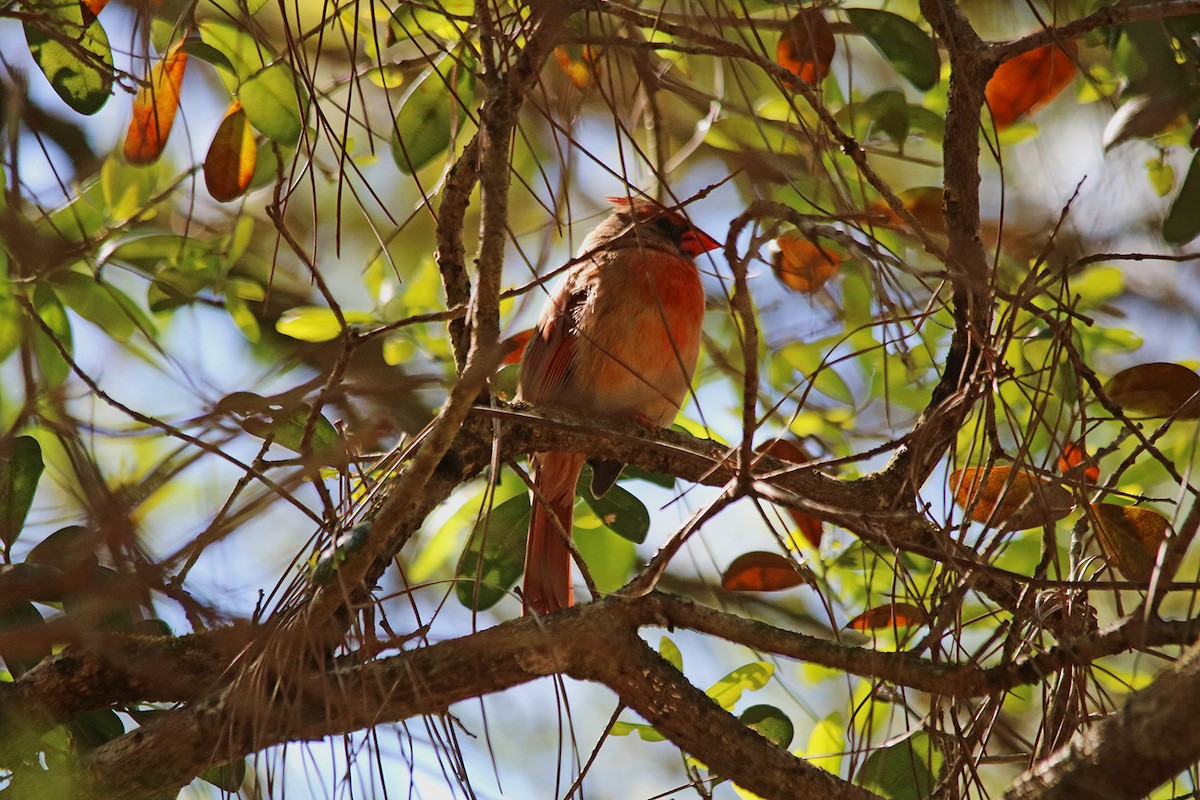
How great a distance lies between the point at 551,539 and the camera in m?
3.14

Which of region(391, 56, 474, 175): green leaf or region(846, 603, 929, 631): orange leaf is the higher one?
region(391, 56, 474, 175): green leaf

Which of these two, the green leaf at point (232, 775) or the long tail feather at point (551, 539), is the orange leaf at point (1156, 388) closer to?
the long tail feather at point (551, 539)

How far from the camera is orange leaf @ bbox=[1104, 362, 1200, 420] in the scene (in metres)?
2.19

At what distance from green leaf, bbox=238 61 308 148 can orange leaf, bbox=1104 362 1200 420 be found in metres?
1.78

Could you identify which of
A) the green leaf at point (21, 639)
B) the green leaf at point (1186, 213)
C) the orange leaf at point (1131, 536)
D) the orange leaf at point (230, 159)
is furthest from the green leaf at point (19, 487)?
the green leaf at point (1186, 213)

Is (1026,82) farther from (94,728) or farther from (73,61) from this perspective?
(94,728)

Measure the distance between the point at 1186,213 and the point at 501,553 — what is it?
1644 millimetres

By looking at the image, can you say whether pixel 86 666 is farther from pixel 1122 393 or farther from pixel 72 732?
pixel 1122 393

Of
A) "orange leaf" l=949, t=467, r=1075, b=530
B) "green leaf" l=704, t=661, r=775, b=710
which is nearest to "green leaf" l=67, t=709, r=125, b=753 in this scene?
"green leaf" l=704, t=661, r=775, b=710

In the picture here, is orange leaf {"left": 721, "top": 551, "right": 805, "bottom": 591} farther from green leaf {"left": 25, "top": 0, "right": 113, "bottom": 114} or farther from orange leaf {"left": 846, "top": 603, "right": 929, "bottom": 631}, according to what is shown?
green leaf {"left": 25, "top": 0, "right": 113, "bottom": 114}

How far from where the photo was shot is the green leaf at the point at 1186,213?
2.31 m

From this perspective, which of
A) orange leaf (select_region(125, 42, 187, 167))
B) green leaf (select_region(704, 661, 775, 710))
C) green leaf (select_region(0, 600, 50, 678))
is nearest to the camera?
green leaf (select_region(0, 600, 50, 678))

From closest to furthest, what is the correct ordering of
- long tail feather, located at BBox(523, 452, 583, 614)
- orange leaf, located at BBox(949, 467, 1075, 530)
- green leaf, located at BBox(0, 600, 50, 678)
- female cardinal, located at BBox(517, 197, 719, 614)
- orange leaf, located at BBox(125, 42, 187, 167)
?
green leaf, located at BBox(0, 600, 50, 678) < orange leaf, located at BBox(949, 467, 1075, 530) < orange leaf, located at BBox(125, 42, 187, 167) < long tail feather, located at BBox(523, 452, 583, 614) < female cardinal, located at BBox(517, 197, 719, 614)

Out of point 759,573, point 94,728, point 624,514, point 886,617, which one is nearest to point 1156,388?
point 886,617
